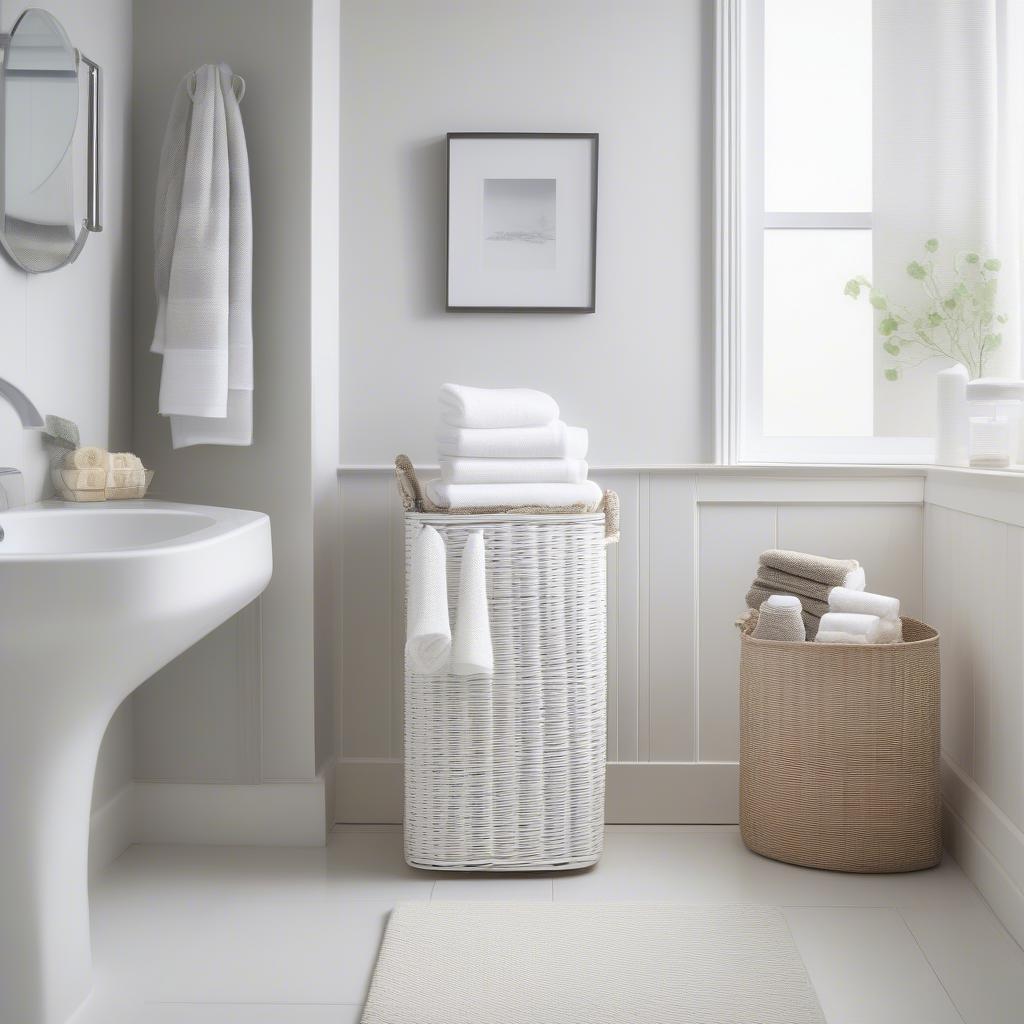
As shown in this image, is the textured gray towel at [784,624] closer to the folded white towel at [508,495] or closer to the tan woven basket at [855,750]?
the tan woven basket at [855,750]

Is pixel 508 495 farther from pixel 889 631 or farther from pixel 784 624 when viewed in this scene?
pixel 889 631

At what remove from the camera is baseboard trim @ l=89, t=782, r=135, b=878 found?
2006 mm

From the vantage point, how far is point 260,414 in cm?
216

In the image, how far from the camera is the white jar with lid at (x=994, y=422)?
2098mm

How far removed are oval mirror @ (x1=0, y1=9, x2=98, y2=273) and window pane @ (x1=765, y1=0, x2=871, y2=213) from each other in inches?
58.5

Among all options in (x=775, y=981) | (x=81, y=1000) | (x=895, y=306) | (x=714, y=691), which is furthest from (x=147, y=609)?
(x=895, y=306)

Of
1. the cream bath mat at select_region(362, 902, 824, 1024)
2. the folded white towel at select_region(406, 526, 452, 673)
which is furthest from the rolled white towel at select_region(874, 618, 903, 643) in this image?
the folded white towel at select_region(406, 526, 452, 673)

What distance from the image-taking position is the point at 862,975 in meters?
1.63

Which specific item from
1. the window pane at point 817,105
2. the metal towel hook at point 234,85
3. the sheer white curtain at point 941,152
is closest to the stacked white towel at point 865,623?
the sheer white curtain at point 941,152

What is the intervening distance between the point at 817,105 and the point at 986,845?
163 cm

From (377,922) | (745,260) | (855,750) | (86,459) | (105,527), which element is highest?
(745,260)

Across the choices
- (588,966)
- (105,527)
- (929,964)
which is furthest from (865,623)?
(105,527)

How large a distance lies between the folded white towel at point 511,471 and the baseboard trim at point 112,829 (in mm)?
927

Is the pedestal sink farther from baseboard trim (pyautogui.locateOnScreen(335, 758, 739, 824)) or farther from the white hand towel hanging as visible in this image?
baseboard trim (pyautogui.locateOnScreen(335, 758, 739, 824))
